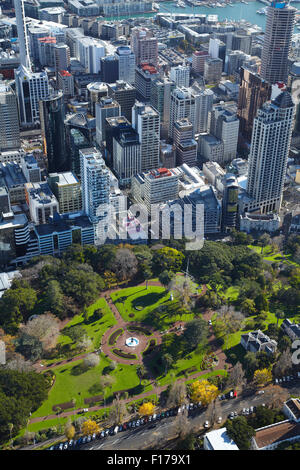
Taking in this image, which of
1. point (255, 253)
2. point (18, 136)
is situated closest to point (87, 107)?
point (18, 136)

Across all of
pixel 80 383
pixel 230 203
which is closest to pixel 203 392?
pixel 80 383

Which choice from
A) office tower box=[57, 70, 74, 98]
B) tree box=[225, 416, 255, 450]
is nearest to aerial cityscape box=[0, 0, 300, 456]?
tree box=[225, 416, 255, 450]

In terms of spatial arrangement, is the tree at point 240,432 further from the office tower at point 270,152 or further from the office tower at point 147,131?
the office tower at point 147,131

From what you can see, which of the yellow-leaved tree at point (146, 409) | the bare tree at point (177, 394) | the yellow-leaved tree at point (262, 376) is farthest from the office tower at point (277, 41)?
the yellow-leaved tree at point (146, 409)

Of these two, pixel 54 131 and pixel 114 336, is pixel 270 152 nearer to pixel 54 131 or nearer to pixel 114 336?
pixel 54 131

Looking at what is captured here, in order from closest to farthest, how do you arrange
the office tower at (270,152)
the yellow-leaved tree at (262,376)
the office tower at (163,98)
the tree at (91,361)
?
1. the yellow-leaved tree at (262,376)
2. the tree at (91,361)
3. the office tower at (270,152)
4. the office tower at (163,98)

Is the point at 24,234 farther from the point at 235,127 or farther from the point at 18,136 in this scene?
the point at 235,127

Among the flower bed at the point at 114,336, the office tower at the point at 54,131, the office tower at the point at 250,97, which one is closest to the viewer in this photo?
the flower bed at the point at 114,336
